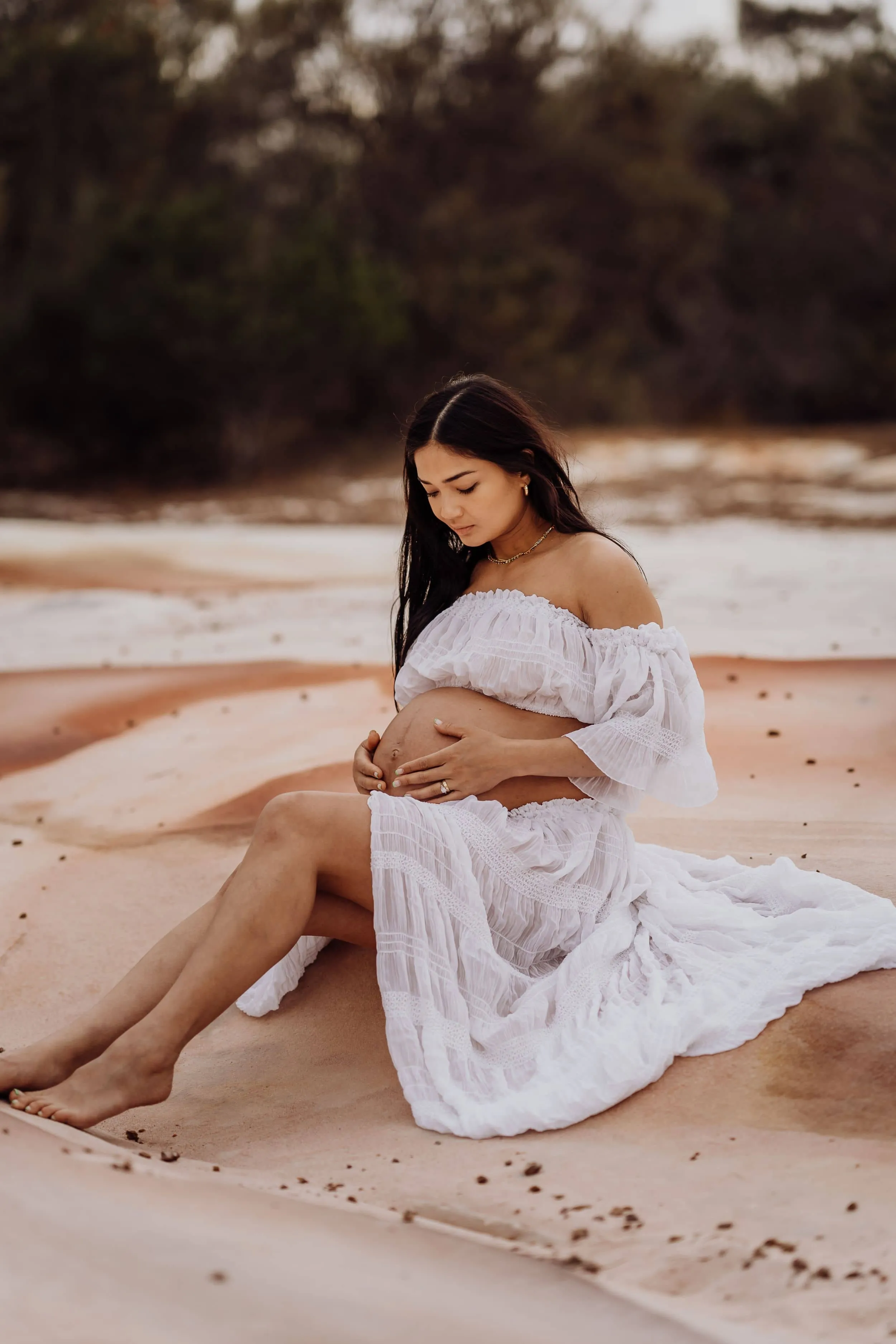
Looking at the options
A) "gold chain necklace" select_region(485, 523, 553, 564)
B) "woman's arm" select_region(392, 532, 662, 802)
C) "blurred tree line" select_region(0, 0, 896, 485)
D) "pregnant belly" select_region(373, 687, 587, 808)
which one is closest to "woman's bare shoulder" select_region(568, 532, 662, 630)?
"woman's arm" select_region(392, 532, 662, 802)

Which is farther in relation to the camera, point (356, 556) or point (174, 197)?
point (174, 197)

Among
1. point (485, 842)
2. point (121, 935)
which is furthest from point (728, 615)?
point (485, 842)

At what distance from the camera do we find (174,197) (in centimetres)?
1964

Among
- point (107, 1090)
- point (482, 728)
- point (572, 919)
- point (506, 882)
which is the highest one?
point (482, 728)

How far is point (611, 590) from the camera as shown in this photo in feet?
9.63

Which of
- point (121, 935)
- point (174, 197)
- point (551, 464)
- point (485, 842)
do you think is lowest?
point (121, 935)

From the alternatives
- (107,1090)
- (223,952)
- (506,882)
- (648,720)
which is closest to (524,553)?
(648,720)

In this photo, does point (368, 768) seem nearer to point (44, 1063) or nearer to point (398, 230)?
point (44, 1063)

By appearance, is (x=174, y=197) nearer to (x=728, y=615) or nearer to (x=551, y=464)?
(x=728, y=615)

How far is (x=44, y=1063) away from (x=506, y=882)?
0.92m

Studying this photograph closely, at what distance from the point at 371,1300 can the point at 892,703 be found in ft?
13.1

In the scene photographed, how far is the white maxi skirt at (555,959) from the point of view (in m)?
2.59

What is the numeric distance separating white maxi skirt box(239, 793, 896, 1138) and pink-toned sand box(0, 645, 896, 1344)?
0.06 meters

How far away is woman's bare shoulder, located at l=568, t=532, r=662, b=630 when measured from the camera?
2924mm
